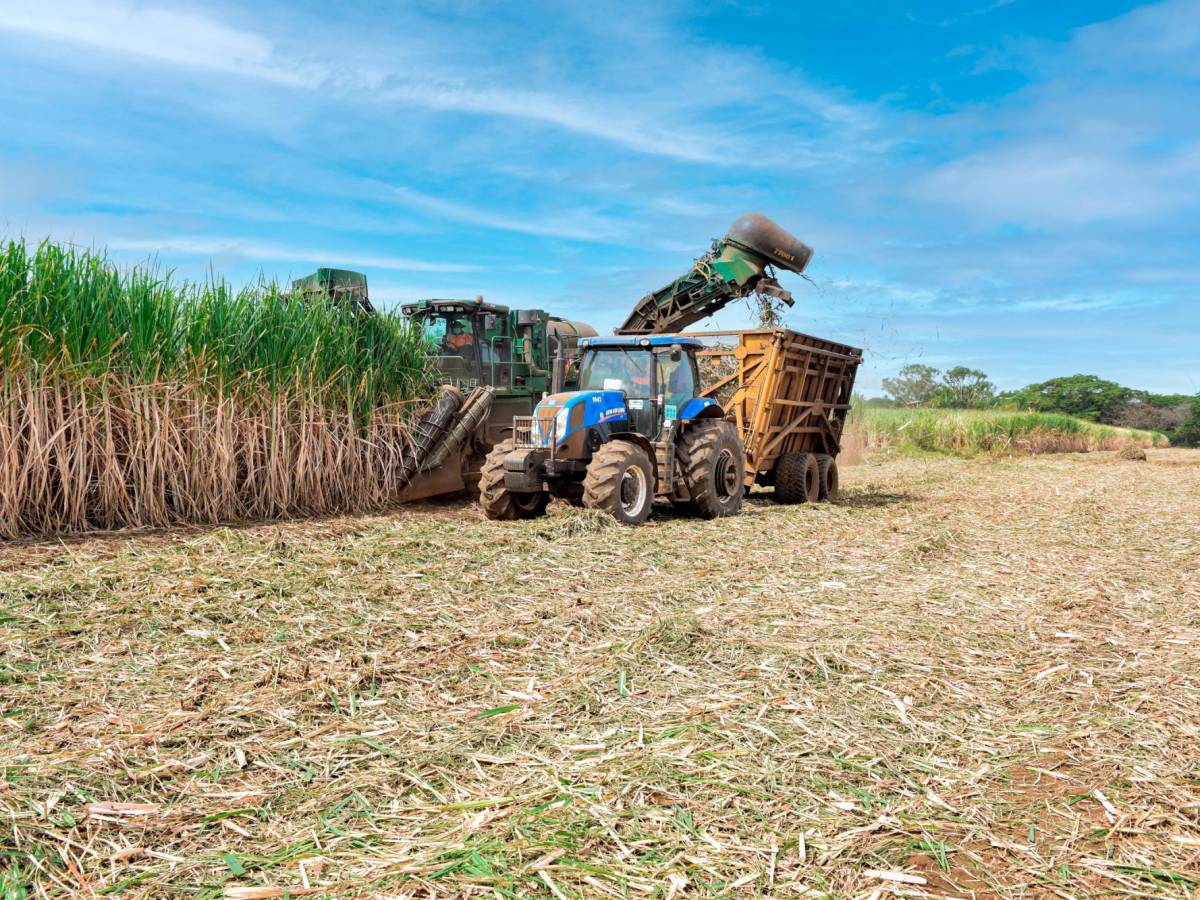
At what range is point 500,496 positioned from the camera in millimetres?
9641

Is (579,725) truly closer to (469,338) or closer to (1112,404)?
(469,338)

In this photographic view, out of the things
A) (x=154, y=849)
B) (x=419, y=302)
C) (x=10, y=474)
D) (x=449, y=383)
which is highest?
(x=419, y=302)

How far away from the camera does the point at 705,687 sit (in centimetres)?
451

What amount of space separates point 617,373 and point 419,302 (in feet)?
12.5

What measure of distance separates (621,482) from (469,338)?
4.64 meters

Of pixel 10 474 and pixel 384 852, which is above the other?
pixel 10 474

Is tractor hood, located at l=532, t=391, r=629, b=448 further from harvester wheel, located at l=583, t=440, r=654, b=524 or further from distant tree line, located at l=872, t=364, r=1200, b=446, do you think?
distant tree line, located at l=872, t=364, r=1200, b=446

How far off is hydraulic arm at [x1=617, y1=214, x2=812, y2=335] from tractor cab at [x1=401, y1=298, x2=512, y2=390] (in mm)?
2840

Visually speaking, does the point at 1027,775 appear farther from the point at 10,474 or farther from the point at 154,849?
the point at 10,474

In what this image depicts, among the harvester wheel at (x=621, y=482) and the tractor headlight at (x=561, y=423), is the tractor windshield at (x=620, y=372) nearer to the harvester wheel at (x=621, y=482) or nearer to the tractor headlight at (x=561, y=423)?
the harvester wheel at (x=621, y=482)

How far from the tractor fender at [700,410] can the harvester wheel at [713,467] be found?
0.19 meters

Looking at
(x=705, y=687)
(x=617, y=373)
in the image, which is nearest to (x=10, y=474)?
(x=617, y=373)

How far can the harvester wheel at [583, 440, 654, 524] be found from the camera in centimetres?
928

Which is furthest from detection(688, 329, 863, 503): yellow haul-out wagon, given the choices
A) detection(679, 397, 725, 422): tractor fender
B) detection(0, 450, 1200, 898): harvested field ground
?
detection(0, 450, 1200, 898): harvested field ground
